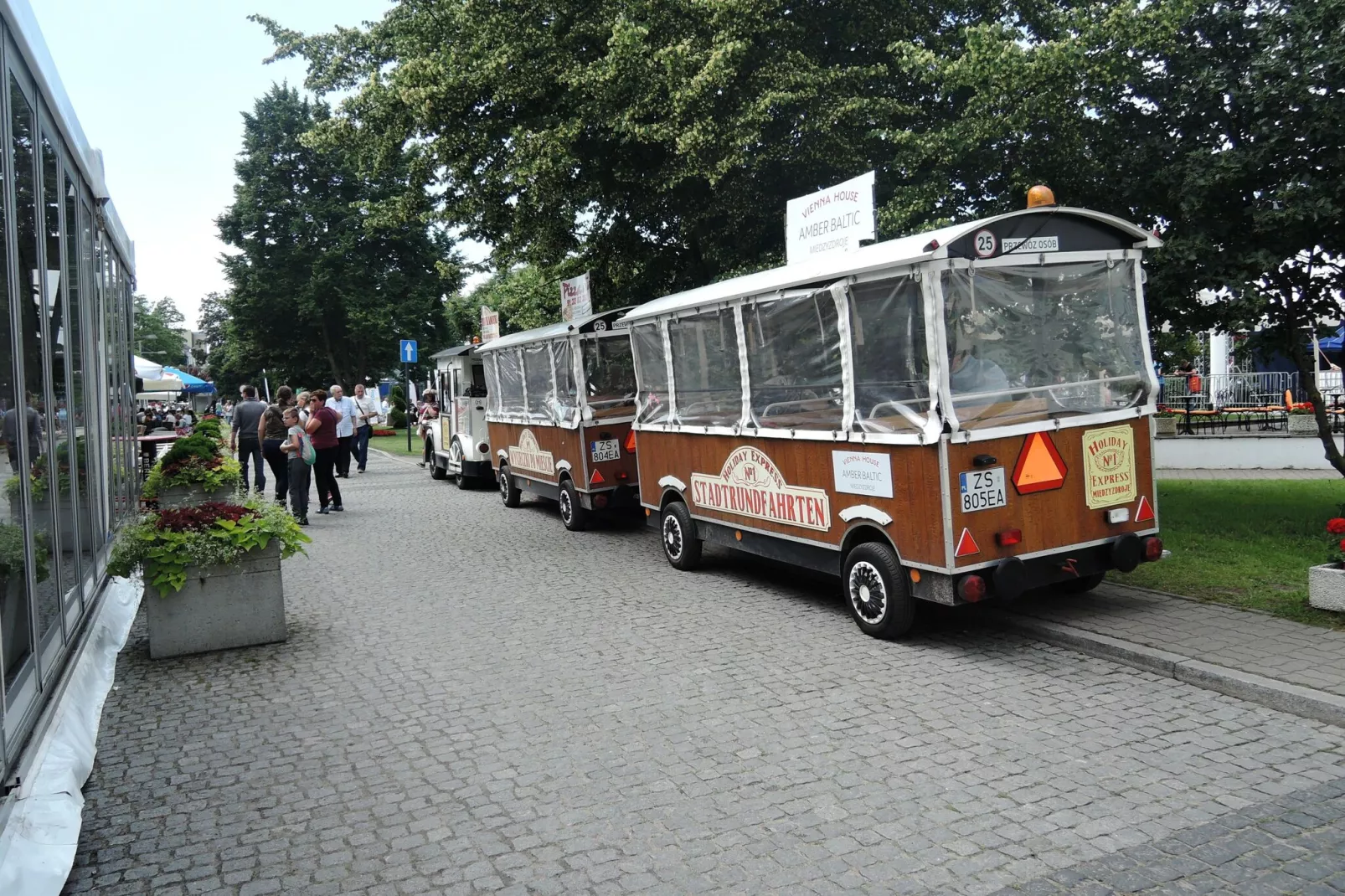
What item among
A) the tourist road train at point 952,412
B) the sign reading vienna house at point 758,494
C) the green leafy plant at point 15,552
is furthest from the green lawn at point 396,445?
the green leafy plant at point 15,552

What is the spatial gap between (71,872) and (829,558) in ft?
17.7

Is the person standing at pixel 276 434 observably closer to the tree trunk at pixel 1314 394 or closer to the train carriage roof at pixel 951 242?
the train carriage roof at pixel 951 242

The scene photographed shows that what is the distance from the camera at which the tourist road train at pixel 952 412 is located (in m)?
6.65

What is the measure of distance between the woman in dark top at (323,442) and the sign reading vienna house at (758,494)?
24.5 ft

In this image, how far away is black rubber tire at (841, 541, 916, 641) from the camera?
703 cm

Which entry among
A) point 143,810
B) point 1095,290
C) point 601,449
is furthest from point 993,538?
point 601,449

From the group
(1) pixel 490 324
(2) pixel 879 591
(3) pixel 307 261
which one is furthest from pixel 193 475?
(3) pixel 307 261

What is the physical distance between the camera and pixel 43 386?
16.0 ft

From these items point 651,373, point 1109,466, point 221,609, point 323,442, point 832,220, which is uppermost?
point 832,220

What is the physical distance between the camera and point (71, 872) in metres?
4.03

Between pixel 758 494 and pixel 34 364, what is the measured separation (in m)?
5.62

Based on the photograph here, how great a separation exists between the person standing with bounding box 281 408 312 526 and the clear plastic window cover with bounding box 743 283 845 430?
8132 mm

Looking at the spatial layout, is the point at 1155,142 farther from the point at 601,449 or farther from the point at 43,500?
the point at 43,500

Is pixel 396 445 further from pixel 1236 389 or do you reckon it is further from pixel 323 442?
pixel 1236 389
